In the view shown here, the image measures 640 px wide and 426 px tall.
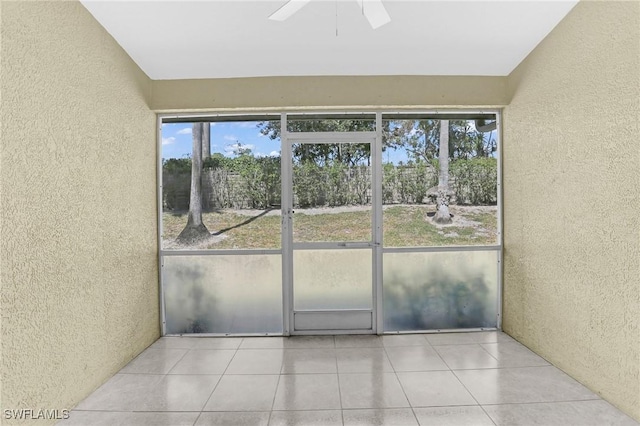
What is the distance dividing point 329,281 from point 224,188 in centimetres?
145

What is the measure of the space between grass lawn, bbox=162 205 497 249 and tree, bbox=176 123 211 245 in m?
0.06

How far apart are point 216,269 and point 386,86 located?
8.28ft

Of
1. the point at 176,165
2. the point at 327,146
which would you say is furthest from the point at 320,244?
the point at 176,165

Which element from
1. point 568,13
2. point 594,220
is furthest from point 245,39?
point 594,220

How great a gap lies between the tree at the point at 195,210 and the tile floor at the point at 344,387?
105 centimetres

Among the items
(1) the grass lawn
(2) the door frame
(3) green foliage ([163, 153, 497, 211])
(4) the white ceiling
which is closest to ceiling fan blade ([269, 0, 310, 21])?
(4) the white ceiling

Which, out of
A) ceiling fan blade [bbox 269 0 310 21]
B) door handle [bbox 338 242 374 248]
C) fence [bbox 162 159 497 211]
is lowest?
door handle [bbox 338 242 374 248]

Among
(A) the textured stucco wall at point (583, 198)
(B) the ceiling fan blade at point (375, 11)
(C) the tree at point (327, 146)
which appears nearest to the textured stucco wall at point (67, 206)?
(C) the tree at point (327, 146)

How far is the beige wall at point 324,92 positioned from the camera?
340 centimetres

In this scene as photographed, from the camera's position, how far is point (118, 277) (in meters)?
2.79

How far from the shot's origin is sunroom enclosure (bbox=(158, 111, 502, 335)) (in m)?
3.56

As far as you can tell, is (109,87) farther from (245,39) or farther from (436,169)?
(436,169)
